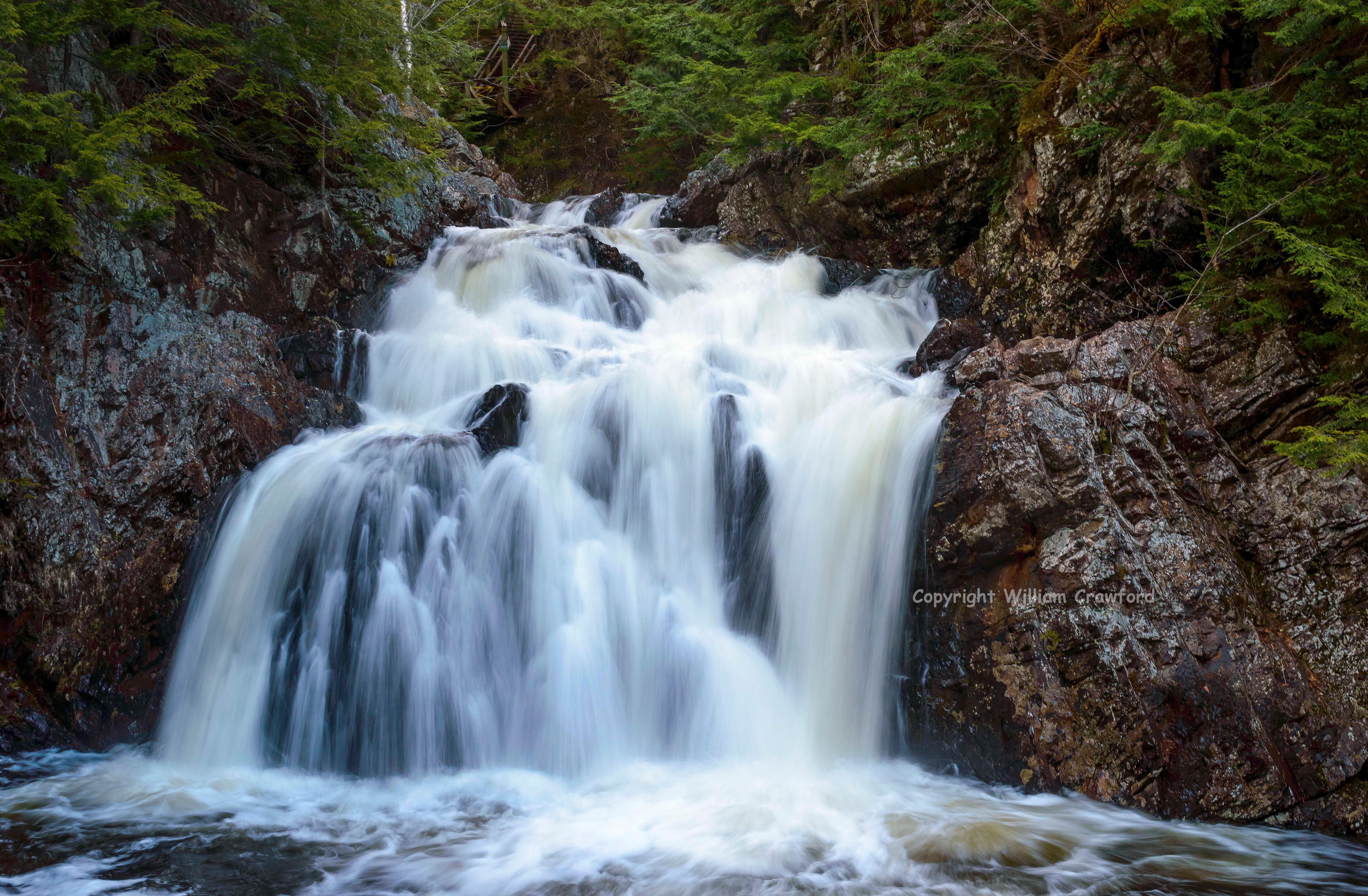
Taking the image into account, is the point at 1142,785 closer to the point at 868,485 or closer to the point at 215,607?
the point at 868,485

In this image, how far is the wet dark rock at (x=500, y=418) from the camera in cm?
674

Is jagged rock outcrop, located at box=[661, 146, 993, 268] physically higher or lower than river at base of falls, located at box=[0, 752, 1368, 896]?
higher

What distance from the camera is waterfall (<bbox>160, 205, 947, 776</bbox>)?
5.44m

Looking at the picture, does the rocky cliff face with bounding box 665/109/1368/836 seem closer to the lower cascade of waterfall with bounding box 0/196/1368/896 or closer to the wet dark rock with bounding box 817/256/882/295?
the lower cascade of waterfall with bounding box 0/196/1368/896

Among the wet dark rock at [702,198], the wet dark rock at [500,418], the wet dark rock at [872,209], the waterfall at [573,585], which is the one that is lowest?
the waterfall at [573,585]

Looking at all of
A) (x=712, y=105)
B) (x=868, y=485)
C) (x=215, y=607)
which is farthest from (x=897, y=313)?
(x=215, y=607)

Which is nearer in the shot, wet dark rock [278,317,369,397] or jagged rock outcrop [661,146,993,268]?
wet dark rock [278,317,369,397]

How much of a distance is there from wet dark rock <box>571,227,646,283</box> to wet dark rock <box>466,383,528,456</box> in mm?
3642

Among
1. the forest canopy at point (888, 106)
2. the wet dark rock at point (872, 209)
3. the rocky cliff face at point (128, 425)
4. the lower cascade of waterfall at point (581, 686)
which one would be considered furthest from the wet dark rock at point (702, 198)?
the rocky cliff face at point (128, 425)

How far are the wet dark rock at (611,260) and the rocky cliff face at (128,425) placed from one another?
12.1ft

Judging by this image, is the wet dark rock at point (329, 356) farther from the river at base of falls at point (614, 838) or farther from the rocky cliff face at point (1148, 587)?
the rocky cliff face at point (1148, 587)

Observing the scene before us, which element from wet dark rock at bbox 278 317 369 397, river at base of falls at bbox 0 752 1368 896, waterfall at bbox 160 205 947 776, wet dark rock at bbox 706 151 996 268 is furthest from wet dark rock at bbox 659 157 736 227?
river at base of falls at bbox 0 752 1368 896

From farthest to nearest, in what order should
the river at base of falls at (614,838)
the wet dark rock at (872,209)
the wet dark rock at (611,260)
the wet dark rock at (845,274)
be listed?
the wet dark rock at (611,260) → the wet dark rock at (845,274) → the wet dark rock at (872,209) → the river at base of falls at (614,838)

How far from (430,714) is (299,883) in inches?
64.6
